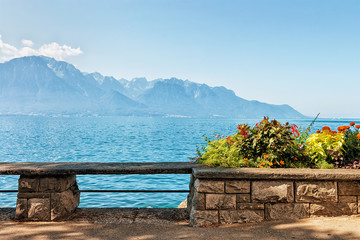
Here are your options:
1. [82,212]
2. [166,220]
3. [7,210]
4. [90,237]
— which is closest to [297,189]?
[166,220]

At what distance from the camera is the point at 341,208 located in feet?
13.8

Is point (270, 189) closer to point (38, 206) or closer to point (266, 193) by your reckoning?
point (266, 193)

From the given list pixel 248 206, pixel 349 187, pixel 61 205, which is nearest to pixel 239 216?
pixel 248 206

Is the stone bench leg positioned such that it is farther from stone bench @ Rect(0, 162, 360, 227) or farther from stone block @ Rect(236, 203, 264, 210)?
stone block @ Rect(236, 203, 264, 210)

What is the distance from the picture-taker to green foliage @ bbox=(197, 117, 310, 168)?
447cm

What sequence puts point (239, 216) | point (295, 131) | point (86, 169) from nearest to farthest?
point (239, 216), point (86, 169), point (295, 131)

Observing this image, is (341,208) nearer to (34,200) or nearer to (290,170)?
(290,170)

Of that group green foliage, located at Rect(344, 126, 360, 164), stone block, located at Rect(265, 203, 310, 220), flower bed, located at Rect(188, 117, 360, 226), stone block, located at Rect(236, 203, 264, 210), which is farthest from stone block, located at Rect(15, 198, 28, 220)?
green foliage, located at Rect(344, 126, 360, 164)

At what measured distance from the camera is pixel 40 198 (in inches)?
173

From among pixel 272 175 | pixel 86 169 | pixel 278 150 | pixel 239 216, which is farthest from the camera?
pixel 278 150

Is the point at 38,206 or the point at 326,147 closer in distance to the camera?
the point at 38,206

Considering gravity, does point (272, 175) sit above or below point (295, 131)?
below

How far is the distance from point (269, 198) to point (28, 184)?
11.5 feet

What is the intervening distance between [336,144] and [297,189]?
1220 millimetres
